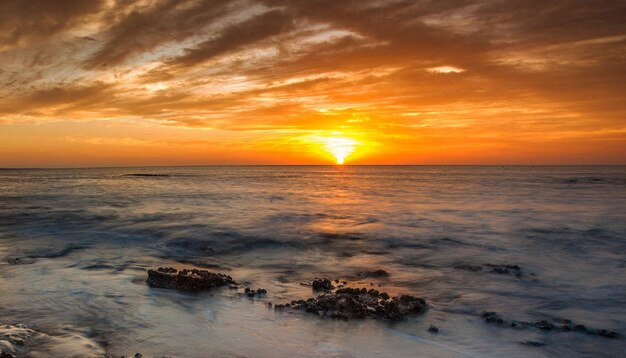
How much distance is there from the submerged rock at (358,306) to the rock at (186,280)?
1893 millimetres

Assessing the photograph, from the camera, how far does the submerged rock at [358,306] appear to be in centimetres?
674

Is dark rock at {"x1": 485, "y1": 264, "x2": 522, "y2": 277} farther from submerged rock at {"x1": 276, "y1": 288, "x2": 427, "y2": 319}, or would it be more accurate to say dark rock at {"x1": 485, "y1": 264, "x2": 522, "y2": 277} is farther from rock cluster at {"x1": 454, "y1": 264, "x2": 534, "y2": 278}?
submerged rock at {"x1": 276, "y1": 288, "x2": 427, "y2": 319}

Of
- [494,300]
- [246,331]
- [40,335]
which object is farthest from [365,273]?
[40,335]

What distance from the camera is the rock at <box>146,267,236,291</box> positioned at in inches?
327

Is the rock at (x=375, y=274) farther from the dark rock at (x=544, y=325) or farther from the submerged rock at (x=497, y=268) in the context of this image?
the dark rock at (x=544, y=325)

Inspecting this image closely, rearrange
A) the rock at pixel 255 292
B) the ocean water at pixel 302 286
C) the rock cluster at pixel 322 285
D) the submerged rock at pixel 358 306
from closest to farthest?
the ocean water at pixel 302 286 → the submerged rock at pixel 358 306 → the rock at pixel 255 292 → the rock cluster at pixel 322 285

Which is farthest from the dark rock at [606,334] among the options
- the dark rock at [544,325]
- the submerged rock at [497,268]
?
the submerged rock at [497,268]

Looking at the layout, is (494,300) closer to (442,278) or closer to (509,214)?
(442,278)

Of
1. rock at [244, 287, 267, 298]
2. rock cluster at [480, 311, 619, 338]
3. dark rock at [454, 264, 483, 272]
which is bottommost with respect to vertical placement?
dark rock at [454, 264, 483, 272]

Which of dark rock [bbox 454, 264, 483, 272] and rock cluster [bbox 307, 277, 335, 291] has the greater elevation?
rock cluster [bbox 307, 277, 335, 291]

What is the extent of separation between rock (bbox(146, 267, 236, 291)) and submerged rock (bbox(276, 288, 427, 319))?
1.89 meters

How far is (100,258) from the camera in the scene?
38.8 feet

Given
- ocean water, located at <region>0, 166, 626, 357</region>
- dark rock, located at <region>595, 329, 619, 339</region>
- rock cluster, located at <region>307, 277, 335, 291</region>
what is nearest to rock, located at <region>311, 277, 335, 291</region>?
rock cluster, located at <region>307, 277, 335, 291</region>

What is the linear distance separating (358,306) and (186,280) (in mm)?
3551
